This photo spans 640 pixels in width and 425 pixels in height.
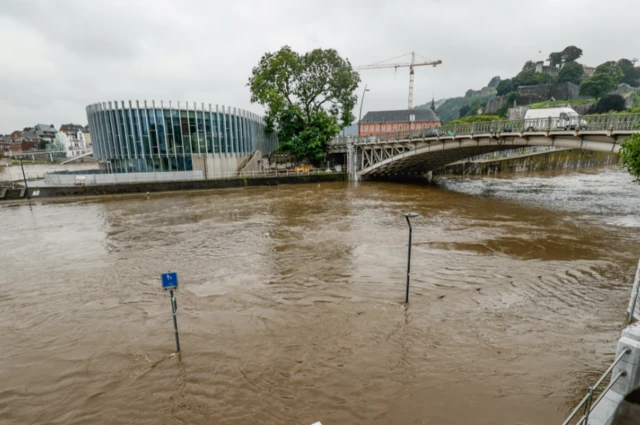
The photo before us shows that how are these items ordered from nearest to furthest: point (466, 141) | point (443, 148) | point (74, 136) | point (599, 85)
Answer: point (466, 141)
point (443, 148)
point (599, 85)
point (74, 136)

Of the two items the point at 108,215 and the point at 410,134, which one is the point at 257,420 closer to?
the point at 108,215

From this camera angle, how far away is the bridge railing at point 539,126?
18.4 metres

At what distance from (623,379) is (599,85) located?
4497 inches

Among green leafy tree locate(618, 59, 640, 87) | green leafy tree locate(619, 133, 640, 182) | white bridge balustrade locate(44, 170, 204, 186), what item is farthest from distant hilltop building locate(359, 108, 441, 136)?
green leafy tree locate(618, 59, 640, 87)

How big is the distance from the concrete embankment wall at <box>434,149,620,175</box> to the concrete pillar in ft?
166

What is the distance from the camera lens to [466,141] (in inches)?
1126

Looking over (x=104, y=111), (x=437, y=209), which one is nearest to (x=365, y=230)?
(x=437, y=209)

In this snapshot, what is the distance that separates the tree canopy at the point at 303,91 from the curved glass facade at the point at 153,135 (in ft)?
23.7

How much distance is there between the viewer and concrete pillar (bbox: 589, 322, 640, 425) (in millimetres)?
3959

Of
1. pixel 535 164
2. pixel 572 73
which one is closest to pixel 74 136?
pixel 535 164

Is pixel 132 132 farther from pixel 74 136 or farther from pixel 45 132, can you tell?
pixel 74 136

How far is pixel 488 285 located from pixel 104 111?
4420 cm

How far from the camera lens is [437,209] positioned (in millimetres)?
23047

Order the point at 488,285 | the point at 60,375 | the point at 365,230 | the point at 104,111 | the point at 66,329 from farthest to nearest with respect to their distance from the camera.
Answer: the point at 104,111
the point at 365,230
the point at 488,285
the point at 66,329
the point at 60,375
